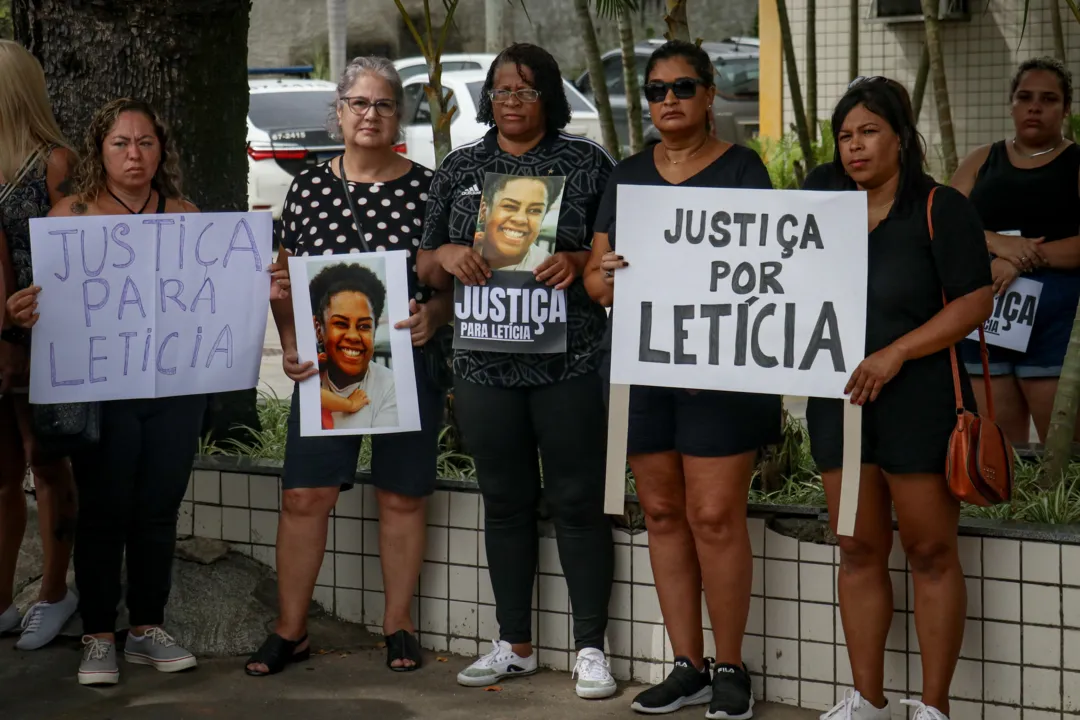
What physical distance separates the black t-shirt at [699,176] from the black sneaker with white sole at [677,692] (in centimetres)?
131

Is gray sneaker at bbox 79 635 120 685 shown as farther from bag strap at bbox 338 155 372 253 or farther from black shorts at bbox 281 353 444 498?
bag strap at bbox 338 155 372 253

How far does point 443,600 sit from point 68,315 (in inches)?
62.8

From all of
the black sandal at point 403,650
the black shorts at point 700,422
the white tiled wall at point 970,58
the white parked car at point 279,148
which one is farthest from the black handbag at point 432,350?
the white parked car at point 279,148

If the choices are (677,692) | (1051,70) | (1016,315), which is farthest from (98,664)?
(1051,70)

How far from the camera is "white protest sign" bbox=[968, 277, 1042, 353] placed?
5109 millimetres

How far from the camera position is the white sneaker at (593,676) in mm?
4574

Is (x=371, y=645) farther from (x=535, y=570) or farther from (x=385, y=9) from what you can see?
(x=385, y=9)

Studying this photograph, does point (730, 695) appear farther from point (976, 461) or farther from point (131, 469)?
point (131, 469)

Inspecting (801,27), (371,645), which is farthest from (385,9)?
(371,645)

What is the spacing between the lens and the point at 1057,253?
504cm

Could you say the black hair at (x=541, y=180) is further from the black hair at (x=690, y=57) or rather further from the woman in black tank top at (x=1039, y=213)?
the woman in black tank top at (x=1039, y=213)

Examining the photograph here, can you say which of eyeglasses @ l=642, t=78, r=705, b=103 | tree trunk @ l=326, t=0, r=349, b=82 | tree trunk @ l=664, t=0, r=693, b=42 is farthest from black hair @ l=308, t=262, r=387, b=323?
tree trunk @ l=326, t=0, r=349, b=82

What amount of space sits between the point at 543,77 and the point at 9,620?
272 centimetres

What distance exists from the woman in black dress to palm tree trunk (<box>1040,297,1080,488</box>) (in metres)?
0.76
